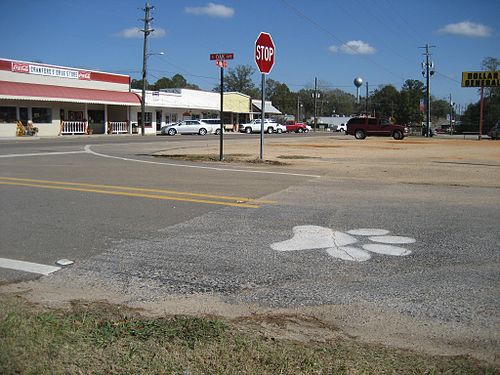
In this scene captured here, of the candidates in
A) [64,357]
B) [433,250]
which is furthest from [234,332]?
[433,250]

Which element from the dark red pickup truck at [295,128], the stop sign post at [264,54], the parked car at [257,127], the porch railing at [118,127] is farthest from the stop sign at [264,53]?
the dark red pickup truck at [295,128]

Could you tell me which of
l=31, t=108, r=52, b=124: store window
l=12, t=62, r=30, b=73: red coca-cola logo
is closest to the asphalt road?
l=12, t=62, r=30, b=73: red coca-cola logo

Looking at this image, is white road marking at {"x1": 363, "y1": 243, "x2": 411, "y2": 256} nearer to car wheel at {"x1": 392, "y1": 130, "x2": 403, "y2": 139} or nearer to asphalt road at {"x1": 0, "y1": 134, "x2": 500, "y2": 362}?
asphalt road at {"x1": 0, "y1": 134, "x2": 500, "y2": 362}

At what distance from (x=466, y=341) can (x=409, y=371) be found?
813 mm

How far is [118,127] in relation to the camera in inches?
2009

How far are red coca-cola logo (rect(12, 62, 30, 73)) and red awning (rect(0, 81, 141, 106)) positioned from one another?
115cm

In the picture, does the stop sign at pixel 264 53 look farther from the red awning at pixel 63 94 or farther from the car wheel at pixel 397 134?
the car wheel at pixel 397 134

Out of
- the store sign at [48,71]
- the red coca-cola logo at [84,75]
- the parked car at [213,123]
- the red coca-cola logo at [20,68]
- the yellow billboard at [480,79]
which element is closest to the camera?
the red coca-cola logo at [20,68]

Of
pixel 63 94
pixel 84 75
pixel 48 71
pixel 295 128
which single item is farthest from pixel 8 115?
pixel 295 128

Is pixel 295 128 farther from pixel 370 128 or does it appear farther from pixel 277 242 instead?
pixel 277 242

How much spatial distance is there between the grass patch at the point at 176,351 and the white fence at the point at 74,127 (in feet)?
140

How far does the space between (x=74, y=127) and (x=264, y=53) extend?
107 ft

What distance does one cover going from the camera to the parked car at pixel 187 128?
51.9 m

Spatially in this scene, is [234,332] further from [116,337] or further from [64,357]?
[64,357]
